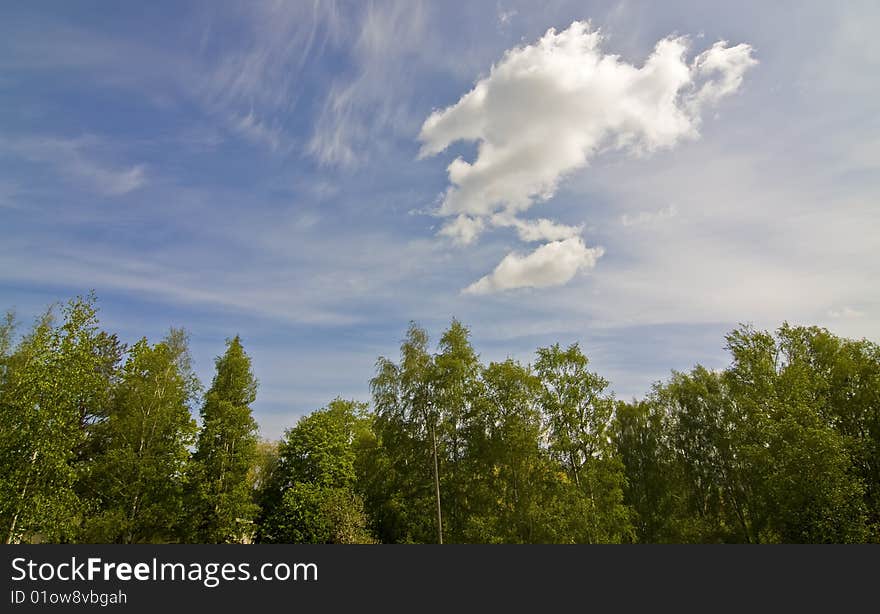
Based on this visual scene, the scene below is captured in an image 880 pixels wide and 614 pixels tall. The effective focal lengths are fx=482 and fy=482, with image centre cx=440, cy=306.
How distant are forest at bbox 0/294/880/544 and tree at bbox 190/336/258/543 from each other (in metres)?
0.10

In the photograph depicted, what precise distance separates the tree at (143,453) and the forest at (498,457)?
0.34 feet

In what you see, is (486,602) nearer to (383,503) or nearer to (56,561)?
(56,561)

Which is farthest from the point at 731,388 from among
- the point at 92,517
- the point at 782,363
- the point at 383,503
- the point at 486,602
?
the point at 92,517

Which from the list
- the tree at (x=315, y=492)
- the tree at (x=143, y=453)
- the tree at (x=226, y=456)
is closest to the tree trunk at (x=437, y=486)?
the tree at (x=315, y=492)

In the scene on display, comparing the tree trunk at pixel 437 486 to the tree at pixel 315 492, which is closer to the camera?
the tree trunk at pixel 437 486

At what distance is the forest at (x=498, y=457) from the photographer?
27.7m

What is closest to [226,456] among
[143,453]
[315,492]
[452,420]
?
[143,453]

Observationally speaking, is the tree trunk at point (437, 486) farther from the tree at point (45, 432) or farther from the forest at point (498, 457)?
the tree at point (45, 432)

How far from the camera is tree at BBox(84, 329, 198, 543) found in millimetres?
30422

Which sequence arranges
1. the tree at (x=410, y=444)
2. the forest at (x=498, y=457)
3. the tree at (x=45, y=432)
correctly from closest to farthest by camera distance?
the tree at (x=45, y=432)
the forest at (x=498, y=457)
the tree at (x=410, y=444)

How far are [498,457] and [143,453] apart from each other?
23.6m

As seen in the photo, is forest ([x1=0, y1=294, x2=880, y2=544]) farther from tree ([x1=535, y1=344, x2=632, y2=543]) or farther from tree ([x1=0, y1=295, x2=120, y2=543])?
tree ([x1=0, y1=295, x2=120, y2=543])

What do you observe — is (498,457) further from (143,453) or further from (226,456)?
(143,453)

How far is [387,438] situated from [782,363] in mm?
27346
